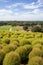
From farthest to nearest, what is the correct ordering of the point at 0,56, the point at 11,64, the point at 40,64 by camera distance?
the point at 0,56 < the point at 11,64 < the point at 40,64

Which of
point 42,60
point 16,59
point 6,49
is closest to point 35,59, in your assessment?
point 42,60

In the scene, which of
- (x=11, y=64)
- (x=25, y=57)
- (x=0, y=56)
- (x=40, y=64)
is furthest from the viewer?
(x=25, y=57)

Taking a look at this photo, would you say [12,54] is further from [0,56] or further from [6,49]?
[6,49]

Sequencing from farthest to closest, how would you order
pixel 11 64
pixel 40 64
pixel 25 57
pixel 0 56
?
pixel 25 57 < pixel 0 56 < pixel 11 64 < pixel 40 64

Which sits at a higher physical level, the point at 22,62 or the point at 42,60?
the point at 42,60

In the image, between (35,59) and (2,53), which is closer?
(35,59)

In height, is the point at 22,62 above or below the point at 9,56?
below

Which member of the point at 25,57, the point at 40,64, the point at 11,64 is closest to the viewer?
the point at 40,64

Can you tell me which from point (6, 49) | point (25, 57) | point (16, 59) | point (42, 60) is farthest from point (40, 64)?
point (6, 49)

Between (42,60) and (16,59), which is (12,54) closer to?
(16,59)
